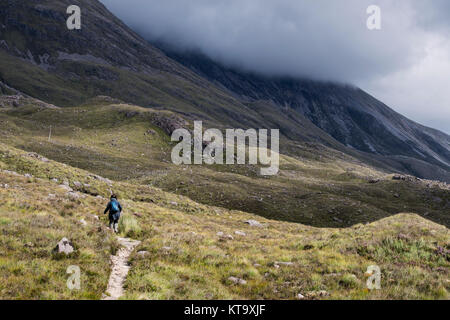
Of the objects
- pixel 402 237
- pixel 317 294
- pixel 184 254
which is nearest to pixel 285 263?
pixel 317 294

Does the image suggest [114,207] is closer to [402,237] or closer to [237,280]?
[237,280]

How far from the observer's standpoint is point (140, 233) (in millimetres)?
18688

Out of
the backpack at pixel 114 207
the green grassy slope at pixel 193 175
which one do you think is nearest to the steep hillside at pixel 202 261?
the backpack at pixel 114 207

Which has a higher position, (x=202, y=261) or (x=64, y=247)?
(x=64, y=247)

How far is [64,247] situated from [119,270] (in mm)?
2626

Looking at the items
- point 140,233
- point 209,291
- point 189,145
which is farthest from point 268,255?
point 189,145

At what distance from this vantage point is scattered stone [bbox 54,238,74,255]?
40.0 ft

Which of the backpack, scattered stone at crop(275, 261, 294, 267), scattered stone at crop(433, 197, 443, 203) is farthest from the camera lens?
A: scattered stone at crop(433, 197, 443, 203)

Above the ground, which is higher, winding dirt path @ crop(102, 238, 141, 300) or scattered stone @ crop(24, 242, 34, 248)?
scattered stone @ crop(24, 242, 34, 248)

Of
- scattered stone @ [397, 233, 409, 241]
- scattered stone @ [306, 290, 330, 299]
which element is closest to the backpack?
scattered stone @ [306, 290, 330, 299]

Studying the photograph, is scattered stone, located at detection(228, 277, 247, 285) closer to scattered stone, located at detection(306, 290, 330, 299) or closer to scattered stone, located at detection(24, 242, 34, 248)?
scattered stone, located at detection(306, 290, 330, 299)

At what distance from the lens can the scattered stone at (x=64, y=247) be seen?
40.0 ft

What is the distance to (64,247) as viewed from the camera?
12398 millimetres

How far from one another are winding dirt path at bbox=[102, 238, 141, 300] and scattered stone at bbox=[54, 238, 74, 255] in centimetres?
188
